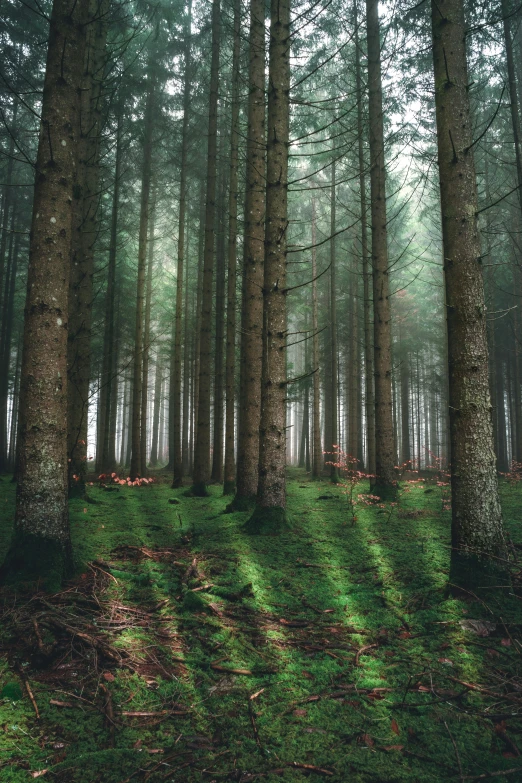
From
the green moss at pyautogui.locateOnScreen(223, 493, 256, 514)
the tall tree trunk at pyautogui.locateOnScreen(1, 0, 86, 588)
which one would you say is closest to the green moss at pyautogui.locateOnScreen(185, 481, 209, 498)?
the green moss at pyautogui.locateOnScreen(223, 493, 256, 514)

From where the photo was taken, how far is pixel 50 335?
425cm

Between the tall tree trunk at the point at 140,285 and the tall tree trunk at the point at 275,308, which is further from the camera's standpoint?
the tall tree trunk at the point at 140,285

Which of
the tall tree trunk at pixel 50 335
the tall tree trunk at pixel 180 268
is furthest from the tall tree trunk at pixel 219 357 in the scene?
the tall tree trunk at pixel 50 335

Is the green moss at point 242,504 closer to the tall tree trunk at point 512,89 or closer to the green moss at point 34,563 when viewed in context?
the green moss at point 34,563

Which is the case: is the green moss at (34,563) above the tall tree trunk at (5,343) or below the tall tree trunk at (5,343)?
below

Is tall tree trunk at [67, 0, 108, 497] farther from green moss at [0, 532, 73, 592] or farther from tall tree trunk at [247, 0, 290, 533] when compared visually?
green moss at [0, 532, 73, 592]

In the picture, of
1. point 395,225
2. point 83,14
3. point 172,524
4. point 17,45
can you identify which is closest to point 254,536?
point 172,524

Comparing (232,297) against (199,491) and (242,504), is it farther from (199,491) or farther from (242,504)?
(242,504)

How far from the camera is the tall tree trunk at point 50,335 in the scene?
4.04 m

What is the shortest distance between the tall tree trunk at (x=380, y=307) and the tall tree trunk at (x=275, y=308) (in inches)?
145

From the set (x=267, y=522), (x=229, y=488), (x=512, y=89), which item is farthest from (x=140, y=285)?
(x=512, y=89)

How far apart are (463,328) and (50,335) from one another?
442cm

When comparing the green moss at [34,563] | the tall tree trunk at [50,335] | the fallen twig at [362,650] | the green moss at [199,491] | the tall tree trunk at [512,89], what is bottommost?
the fallen twig at [362,650]

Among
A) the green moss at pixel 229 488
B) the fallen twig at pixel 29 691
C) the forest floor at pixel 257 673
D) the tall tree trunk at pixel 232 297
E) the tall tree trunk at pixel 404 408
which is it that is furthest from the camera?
the tall tree trunk at pixel 404 408
